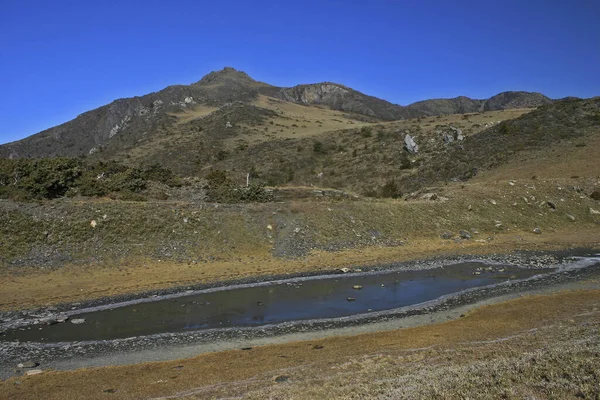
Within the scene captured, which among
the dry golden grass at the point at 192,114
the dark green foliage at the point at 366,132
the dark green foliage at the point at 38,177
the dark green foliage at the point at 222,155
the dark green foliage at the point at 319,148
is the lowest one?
the dark green foliage at the point at 38,177

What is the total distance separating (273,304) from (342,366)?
358 inches

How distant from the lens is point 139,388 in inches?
445

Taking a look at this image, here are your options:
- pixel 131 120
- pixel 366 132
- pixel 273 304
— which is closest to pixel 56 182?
pixel 273 304

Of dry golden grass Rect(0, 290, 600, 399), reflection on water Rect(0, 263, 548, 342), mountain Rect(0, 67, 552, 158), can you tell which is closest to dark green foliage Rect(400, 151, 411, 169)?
reflection on water Rect(0, 263, 548, 342)

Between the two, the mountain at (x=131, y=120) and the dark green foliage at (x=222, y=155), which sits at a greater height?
the mountain at (x=131, y=120)

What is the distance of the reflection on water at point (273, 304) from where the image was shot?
677 inches

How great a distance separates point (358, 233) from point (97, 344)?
68.6 feet

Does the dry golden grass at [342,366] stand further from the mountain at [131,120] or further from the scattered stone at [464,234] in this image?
the mountain at [131,120]

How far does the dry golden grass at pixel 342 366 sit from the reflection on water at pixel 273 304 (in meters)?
3.71

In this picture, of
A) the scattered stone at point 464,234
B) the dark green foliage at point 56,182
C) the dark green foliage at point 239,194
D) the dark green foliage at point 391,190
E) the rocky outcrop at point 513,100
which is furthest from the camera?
the rocky outcrop at point 513,100

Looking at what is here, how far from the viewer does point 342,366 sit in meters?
11.6

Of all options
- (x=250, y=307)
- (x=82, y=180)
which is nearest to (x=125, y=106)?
(x=82, y=180)

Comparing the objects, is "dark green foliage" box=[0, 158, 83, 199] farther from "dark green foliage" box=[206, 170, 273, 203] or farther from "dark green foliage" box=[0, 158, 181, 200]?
"dark green foliage" box=[206, 170, 273, 203]

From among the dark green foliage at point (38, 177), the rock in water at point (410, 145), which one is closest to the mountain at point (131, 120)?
the rock in water at point (410, 145)
